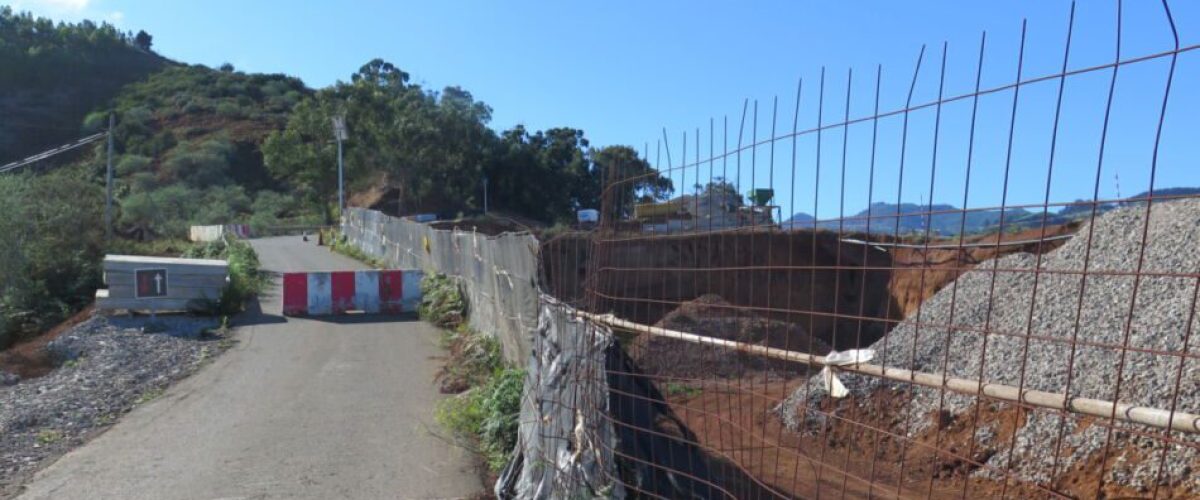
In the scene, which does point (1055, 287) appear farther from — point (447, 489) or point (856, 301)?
point (856, 301)

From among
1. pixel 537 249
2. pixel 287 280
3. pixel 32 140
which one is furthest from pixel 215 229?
pixel 32 140

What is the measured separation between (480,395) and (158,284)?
10527 millimetres

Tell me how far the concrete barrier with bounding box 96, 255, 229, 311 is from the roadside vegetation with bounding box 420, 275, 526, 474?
5.43 m

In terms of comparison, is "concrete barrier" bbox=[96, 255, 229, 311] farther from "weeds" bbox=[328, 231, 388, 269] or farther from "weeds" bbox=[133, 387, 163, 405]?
"weeds" bbox=[328, 231, 388, 269]

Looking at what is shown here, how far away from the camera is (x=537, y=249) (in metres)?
9.61

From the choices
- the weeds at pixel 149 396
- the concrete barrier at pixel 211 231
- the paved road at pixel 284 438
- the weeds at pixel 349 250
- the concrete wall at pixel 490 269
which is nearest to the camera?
the paved road at pixel 284 438

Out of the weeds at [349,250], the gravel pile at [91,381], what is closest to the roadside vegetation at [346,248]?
the weeds at [349,250]

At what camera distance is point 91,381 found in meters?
12.7

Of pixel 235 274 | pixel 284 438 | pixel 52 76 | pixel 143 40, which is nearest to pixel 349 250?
pixel 235 274

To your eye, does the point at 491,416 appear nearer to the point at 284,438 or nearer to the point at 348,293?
the point at 284,438

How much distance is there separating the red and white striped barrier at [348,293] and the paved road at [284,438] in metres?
3.34

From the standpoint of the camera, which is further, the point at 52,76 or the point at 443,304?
the point at 52,76

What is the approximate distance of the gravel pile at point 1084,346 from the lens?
327 inches

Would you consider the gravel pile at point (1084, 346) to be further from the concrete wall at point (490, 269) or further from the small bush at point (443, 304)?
the small bush at point (443, 304)
